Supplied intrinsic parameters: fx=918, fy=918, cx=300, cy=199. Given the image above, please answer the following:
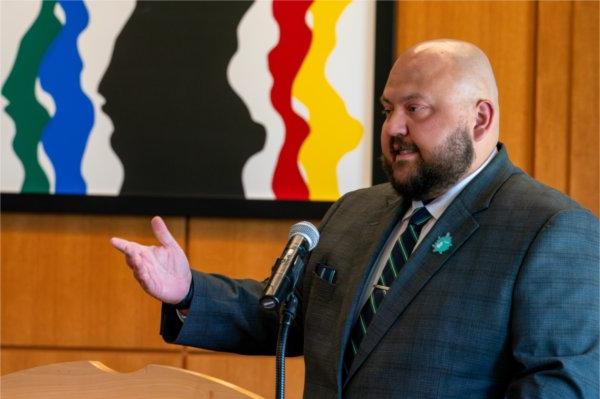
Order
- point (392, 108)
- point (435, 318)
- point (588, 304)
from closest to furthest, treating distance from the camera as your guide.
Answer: point (588, 304)
point (435, 318)
point (392, 108)

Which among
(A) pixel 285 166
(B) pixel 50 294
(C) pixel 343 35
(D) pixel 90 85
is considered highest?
(C) pixel 343 35

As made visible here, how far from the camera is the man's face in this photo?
6.56ft

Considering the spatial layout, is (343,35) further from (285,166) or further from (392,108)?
(392,108)

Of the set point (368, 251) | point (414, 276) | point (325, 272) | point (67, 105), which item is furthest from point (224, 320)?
point (67, 105)

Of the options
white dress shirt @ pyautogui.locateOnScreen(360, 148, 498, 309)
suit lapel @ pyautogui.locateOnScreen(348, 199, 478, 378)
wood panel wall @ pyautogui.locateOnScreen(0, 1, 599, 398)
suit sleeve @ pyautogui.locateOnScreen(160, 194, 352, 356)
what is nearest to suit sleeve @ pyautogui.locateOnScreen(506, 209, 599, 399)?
suit lapel @ pyautogui.locateOnScreen(348, 199, 478, 378)

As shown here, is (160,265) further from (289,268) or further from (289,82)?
(289,82)

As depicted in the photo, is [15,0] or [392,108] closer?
[392,108]

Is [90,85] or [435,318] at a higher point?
[90,85]

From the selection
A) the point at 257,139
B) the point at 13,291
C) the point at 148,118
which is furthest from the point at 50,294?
the point at 257,139

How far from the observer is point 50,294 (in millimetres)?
3236

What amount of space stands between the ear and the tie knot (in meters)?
0.20

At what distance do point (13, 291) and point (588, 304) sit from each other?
218cm

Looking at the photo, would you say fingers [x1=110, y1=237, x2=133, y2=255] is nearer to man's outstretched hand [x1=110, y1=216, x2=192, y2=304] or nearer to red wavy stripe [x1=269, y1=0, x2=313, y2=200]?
man's outstretched hand [x1=110, y1=216, x2=192, y2=304]

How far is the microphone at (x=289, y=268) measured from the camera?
5.07 ft
